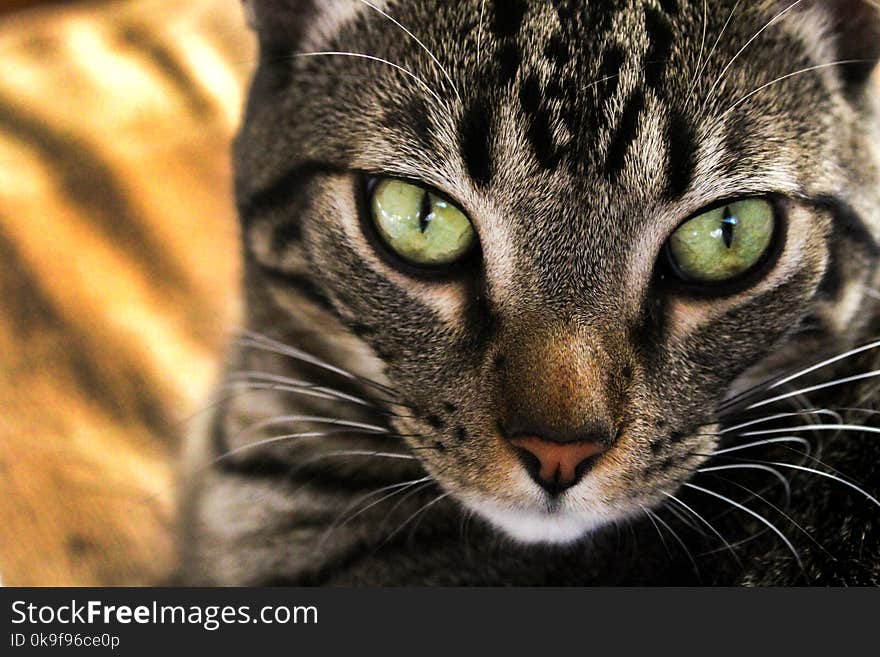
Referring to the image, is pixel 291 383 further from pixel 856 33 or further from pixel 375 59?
pixel 856 33

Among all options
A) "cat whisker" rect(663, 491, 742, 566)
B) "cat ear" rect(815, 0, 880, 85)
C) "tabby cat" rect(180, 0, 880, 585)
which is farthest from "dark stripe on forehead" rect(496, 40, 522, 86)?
"cat whisker" rect(663, 491, 742, 566)

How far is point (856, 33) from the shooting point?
0.77 m

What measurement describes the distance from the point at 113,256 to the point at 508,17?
77 centimetres

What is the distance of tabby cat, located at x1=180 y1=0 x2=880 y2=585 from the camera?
70 centimetres

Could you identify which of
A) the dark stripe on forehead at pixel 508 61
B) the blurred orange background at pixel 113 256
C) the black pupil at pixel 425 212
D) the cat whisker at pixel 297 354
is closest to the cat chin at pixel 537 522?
the cat whisker at pixel 297 354

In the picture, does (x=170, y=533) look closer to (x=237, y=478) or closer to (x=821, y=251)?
(x=237, y=478)

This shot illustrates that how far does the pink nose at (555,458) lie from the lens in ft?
2.23

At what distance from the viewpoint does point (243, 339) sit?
1.03 meters

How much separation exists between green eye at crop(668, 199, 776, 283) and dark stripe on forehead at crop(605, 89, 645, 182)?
7 centimetres

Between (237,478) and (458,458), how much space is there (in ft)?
1.21

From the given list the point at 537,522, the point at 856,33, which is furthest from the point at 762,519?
the point at 856,33

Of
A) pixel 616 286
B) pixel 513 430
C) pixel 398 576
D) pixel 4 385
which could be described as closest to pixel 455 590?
pixel 398 576

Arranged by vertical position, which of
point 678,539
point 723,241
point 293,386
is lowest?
point 678,539

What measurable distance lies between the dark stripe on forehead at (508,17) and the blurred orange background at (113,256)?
538mm
